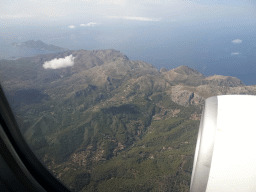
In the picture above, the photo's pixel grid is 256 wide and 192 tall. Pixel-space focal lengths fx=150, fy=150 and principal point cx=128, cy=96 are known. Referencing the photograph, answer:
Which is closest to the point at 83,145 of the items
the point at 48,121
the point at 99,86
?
the point at 48,121

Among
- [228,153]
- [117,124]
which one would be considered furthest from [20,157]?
[117,124]

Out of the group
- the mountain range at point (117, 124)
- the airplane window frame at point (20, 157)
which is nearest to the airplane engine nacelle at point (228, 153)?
the airplane window frame at point (20, 157)

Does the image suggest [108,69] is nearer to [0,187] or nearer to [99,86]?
[99,86]

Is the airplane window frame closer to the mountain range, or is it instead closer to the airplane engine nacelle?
the mountain range

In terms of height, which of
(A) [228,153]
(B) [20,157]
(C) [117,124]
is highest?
(A) [228,153]

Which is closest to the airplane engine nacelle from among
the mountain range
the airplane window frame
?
the airplane window frame

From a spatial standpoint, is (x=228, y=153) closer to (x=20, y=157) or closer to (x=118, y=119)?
(x=20, y=157)
